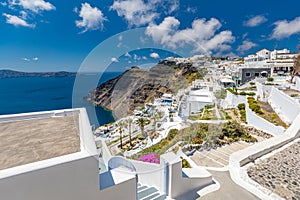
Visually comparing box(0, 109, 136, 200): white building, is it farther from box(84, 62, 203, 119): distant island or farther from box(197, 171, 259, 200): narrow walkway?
box(84, 62, 203, 119): distant island

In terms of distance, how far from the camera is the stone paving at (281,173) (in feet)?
12.6

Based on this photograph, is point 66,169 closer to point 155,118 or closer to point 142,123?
point 142,123

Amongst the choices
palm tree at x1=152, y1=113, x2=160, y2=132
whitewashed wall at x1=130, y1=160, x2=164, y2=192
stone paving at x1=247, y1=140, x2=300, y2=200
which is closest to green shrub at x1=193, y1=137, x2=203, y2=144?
palm tree at x1=152, y1=113, x2=160, y2=132

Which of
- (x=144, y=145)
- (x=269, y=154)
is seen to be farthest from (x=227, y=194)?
(x=144, y=145)

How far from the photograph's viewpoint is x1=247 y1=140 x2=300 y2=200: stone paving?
3838 mm

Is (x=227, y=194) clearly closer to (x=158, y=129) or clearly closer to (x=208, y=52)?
(x=158, y=129)

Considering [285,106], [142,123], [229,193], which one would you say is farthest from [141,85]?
[285,106]

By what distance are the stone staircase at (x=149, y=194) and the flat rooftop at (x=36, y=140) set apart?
1.93 m

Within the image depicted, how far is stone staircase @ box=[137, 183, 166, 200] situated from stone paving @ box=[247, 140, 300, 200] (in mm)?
2471

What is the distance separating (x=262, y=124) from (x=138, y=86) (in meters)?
7.24

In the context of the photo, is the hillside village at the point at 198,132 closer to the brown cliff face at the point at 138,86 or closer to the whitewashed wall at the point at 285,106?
the whitewashed wall at the point at 285,106

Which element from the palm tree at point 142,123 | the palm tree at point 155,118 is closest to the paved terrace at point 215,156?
the palm tree at point 155,118

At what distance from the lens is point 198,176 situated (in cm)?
411

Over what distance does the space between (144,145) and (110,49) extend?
3.73 meters
